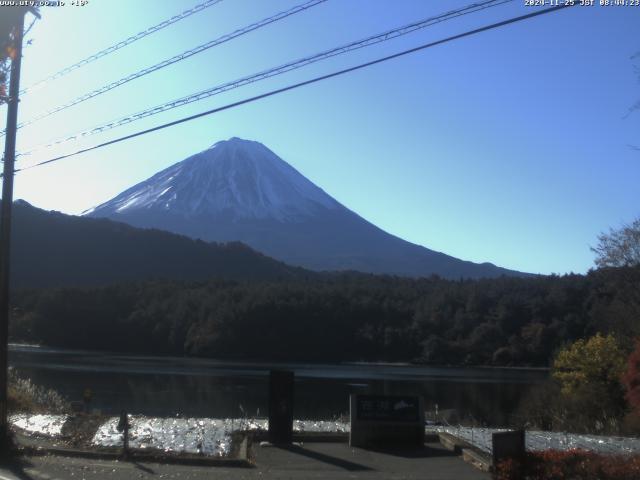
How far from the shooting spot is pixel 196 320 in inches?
3494

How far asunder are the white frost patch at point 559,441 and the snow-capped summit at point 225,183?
564 ft

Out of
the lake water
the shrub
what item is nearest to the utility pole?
the shrub

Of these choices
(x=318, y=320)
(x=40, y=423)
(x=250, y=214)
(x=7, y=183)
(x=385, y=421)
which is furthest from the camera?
(x=250, y=214)

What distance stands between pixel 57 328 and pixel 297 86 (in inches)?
3185

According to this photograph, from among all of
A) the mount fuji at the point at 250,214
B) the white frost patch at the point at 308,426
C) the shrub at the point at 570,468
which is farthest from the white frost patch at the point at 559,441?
the mount fuji at the point at 250,214

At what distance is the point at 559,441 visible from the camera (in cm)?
1509

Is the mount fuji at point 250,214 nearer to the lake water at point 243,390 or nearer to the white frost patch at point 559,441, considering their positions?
the lake water at point 243,390

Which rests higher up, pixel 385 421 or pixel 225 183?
pixel 225 183

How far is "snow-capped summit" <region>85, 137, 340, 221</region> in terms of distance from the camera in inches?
7441

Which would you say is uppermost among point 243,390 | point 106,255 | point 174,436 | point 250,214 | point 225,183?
point 225,183

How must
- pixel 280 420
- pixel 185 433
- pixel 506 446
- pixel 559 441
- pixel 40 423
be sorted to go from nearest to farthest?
pixel 506 446, pixel 280 420, pixel 185 433, pixel 559 441, pixel 40 423

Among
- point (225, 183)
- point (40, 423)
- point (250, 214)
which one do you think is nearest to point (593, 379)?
point (40, 423)

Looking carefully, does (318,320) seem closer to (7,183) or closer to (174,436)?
(7,183)

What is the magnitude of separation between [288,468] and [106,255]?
11356cm
